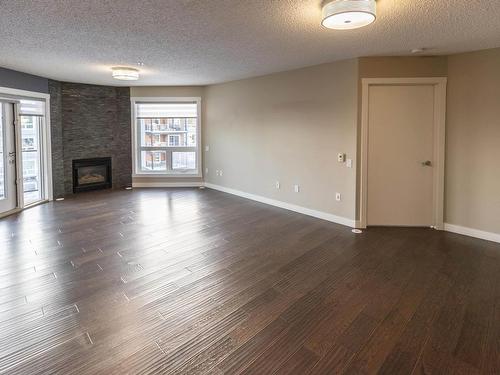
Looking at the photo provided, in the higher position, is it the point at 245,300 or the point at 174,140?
the point at 174,140

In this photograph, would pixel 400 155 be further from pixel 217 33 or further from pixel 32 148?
pixel 32 148

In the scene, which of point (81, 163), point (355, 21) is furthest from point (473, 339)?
point (81, 163)

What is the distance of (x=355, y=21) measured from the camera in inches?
109

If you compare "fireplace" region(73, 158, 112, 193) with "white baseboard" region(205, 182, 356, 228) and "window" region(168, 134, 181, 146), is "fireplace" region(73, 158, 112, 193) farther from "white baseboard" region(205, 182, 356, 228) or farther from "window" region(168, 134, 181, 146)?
"white baseboard" region(205, 182, 356, 228)

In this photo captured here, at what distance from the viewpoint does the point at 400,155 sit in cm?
466

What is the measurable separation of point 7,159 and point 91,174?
2128 mm

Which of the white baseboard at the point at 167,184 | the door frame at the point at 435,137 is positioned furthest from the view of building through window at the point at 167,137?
the door frame at the point at 435,137

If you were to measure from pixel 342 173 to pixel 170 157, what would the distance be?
15.1 ft

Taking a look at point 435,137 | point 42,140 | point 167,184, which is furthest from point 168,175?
point 435,137

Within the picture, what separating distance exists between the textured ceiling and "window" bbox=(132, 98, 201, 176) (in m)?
2.53

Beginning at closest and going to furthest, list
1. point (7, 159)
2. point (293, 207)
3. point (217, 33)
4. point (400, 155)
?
point (217, 33)
point (400, 155)
point (7, 159)
point (293, 207)

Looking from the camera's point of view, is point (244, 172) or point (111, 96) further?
point (111, 96)

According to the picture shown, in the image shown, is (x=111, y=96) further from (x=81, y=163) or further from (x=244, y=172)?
(x=244, y=172)

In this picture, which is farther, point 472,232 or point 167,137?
point 167,137
